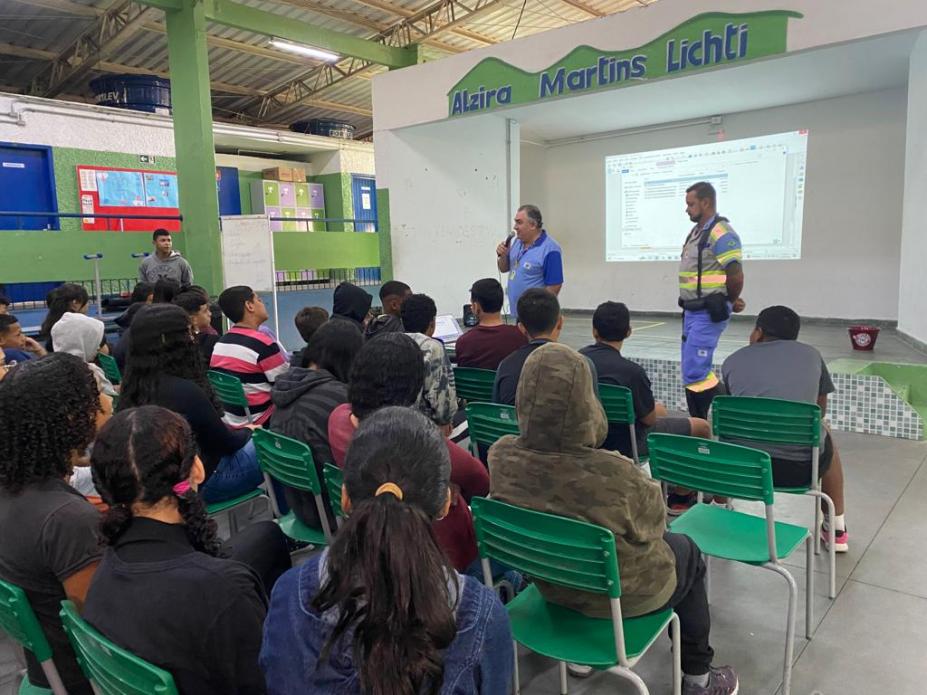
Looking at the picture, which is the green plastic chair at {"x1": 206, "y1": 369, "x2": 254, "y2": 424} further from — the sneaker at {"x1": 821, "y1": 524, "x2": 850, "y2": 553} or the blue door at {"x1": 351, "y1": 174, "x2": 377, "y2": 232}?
the blue door at {"x1": 351, "y1": 174, "x2": 377, "y2": 232}

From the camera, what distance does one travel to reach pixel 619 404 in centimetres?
261

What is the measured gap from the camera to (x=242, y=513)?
319 centimetres

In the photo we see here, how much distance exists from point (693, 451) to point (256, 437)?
1402mm

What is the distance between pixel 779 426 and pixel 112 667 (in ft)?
6.96

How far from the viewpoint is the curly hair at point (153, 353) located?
220cm

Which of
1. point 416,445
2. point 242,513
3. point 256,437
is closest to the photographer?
point 416,445

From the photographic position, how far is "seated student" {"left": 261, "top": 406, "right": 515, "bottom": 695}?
786mm

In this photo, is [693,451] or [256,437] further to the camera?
[256,437]

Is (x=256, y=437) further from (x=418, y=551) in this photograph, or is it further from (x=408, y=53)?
(x=408, y=53)

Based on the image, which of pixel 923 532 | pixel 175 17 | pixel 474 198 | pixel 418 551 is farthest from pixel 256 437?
pixel 175 17

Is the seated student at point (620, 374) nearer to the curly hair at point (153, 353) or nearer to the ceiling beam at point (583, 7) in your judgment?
the curly hair at point (153, 353)

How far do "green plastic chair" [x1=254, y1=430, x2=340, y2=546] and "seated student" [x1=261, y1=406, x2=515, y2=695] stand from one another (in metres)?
1.01

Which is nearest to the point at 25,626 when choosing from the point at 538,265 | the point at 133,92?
the point at 538,265

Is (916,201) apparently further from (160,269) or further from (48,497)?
(160,269)
